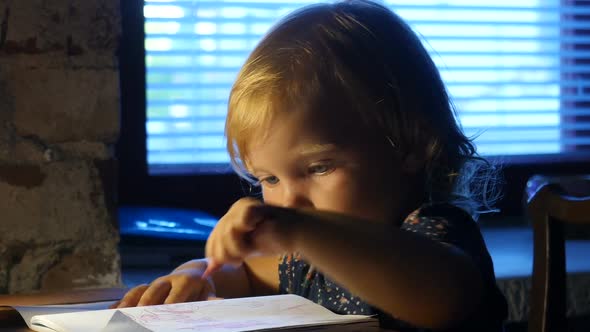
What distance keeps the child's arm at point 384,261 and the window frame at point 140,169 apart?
3.68 ft

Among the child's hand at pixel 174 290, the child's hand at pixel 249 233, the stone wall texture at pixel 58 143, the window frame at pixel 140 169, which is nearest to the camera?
the child's hand at pixel 249 233

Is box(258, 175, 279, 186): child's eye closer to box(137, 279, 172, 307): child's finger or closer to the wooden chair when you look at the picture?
box(137, 279, 172, 307): child's finger

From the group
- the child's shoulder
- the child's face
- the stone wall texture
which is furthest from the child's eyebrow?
the stone wall texture

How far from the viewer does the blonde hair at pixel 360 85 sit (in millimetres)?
1003

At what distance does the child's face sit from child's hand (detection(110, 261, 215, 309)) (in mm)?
134

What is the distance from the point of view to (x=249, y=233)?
75 cm

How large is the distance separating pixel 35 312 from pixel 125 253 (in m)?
0.79

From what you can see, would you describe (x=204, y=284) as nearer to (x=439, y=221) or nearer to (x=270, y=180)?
(x=270, y=180)

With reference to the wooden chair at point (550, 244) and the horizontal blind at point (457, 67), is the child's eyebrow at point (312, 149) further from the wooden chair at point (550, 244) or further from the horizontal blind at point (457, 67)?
the horizontal blind at point (457, 67)

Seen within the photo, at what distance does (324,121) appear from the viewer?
0.98m

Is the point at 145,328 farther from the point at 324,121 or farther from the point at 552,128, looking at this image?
the point at 552,128

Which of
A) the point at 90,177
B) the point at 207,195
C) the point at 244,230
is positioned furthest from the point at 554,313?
the point at 207,195

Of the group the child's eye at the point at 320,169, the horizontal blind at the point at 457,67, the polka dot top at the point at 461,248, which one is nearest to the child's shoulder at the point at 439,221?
the polka dot top at the point at 461,248

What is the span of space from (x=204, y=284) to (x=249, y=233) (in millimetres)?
314
